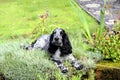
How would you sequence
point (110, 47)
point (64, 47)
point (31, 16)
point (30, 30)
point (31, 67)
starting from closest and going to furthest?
point (31, 67) → point (64, 47) → point (110, 47) → point (30, 30) → point (31, 16)

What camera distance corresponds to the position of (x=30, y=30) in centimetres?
863

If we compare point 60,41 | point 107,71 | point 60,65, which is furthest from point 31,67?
point 107,71

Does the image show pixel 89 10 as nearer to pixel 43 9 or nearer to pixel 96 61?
pixel 43 9

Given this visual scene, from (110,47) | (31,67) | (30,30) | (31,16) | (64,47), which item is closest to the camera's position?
(31,67)

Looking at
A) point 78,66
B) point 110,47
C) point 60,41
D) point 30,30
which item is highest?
point 60,41

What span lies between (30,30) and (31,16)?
1162 mm

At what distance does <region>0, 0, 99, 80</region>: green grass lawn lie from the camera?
18.1 ft

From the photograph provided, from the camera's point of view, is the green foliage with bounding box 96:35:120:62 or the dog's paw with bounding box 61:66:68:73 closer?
the dog's paw with bounding box 61:66:68:73

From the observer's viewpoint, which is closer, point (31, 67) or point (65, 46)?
point (31, 67)

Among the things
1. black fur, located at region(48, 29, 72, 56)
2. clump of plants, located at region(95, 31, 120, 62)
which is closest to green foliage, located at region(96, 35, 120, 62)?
clump of plants, located at region(95, 31, 120, 62)

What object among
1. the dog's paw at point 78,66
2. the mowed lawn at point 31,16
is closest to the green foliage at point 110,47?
the dog's paw at point 78,66

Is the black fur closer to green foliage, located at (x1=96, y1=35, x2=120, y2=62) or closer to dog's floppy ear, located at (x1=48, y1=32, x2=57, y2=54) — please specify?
dog's floppy ear, located at (x1=48, y1=32, x2=57, y2=54)

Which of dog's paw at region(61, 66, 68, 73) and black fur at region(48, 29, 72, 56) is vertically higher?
black fur at region(48, 29, 72, 56)

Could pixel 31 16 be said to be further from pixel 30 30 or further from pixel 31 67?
pixel 31 67
